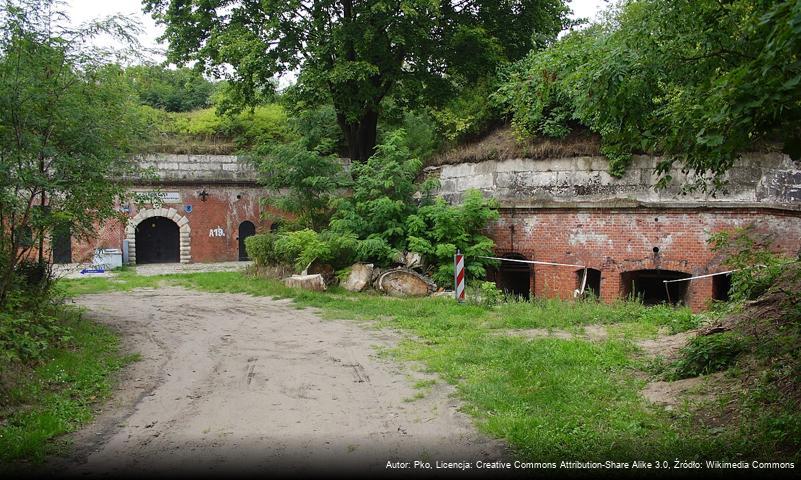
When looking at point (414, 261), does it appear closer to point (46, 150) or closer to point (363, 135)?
point (363, 135)

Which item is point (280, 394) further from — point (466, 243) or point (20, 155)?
point (466, 243)

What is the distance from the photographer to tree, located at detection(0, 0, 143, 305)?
818 cm

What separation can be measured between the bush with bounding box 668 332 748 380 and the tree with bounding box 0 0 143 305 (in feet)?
28.9

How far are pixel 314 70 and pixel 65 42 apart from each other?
936cm

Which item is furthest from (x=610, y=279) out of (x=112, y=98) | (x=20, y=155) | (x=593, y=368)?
(x=20, y=155)

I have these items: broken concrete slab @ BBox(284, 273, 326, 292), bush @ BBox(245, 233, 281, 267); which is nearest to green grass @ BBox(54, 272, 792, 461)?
broken concrete slab @ BBox(284, 273, 326, 292)

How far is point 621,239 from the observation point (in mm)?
14703

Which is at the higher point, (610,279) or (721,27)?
(721,27)

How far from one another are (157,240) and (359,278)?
1469 centimetres

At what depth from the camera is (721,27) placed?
556cm

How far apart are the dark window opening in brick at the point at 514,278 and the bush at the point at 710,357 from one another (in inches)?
385

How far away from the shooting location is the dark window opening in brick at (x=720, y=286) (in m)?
13.9

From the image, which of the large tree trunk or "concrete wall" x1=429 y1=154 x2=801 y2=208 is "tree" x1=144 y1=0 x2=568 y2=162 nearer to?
the large tree trunk

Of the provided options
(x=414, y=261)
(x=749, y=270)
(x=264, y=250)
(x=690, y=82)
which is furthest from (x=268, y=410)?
(x=264, y=250)
